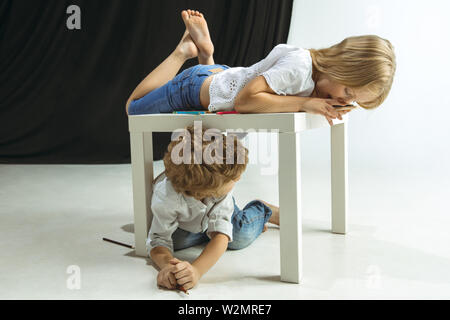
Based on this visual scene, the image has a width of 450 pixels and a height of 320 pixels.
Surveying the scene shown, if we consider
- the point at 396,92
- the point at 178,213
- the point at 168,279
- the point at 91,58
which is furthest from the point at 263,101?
the point at 91,58

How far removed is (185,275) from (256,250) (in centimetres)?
30

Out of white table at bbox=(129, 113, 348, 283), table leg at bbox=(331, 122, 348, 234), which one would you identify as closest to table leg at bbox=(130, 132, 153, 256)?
white table at bbox=(129, 113, 348, 283)

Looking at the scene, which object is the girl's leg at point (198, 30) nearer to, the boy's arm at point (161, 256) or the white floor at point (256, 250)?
the white floor at point (256, 250)

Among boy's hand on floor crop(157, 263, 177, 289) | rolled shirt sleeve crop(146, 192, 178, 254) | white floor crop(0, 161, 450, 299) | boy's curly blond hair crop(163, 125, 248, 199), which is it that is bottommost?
white floor crop(0, 161, 450, 299)

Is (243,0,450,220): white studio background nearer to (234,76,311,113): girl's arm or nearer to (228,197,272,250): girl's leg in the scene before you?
(228,197,272,250): girl's leg

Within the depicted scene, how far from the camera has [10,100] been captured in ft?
9.39

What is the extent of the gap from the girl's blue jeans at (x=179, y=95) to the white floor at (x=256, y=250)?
1.22ft

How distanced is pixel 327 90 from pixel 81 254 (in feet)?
2.37

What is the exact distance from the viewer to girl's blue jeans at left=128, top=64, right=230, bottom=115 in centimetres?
129

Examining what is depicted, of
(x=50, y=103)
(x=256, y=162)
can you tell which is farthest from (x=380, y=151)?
(x=50, y=103)

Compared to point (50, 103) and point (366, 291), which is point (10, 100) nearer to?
point (50, 103)

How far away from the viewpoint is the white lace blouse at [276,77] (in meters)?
1.08

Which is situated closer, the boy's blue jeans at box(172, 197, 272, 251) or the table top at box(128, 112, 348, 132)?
the table top at box(128, 112, 348, 132)

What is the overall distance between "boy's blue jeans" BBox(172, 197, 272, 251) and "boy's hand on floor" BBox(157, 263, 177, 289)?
0.23 m
